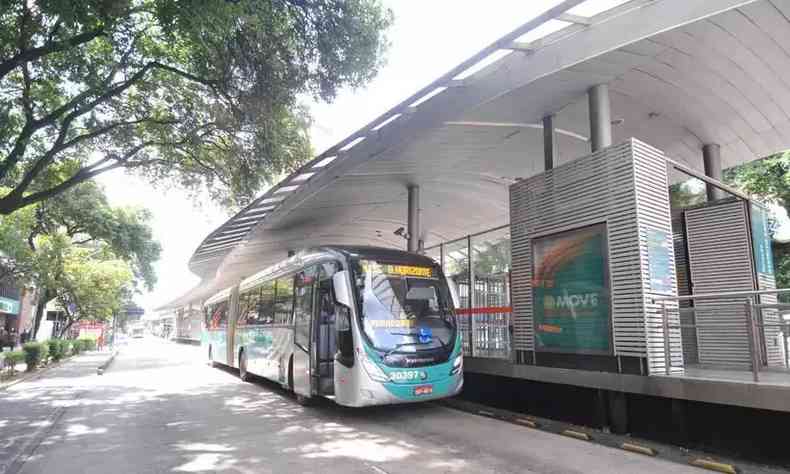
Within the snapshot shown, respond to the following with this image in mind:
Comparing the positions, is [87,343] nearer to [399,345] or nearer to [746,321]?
[399,345]

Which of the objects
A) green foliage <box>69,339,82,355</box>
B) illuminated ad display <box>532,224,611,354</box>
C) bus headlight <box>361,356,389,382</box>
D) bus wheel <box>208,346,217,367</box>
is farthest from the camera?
green foliage <box>69,339,82,355</box>

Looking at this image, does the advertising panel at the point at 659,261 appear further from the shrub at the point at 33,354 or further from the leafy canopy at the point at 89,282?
the leafy canopy at the point at 89,282

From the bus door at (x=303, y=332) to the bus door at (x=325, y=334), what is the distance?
199mm

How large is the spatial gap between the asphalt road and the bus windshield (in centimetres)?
141

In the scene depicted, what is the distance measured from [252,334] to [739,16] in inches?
513

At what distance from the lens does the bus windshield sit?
8812 millimetres

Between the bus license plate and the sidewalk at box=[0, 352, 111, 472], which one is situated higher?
the bus license plate

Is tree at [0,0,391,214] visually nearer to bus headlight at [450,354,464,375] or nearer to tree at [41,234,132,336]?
bus headlight at [450,354,464,375]

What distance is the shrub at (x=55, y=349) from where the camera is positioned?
22.8m

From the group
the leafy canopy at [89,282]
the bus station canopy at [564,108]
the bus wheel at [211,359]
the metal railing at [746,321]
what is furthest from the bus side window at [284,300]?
the leafy canopy at [89,282]

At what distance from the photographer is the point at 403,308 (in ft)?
30.5

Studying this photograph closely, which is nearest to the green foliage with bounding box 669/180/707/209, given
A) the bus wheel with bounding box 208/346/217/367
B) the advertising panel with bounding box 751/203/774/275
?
the advertising panel with bounding box 751/203/774/275

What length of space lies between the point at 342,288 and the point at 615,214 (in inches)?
185

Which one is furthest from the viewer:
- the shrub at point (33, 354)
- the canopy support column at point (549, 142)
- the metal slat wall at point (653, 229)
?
the shrub at point (33, 354)
